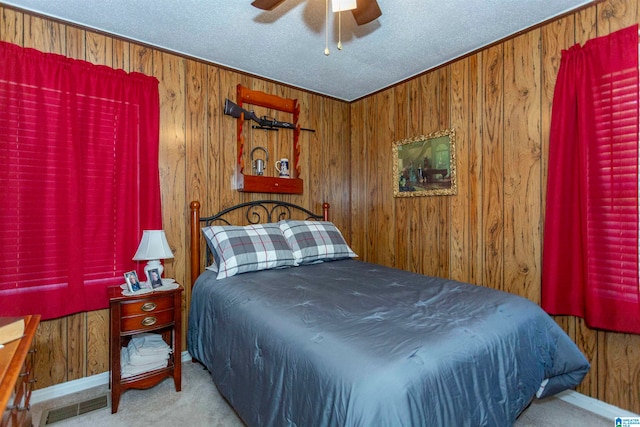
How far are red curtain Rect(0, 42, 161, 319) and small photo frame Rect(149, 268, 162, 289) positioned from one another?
32 cm

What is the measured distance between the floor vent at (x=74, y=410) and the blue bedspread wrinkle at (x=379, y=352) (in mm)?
774

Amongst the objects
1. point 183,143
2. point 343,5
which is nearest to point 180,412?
point 183,143

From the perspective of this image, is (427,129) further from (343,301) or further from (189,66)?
(189,66)

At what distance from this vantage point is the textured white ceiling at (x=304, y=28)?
209 centimetres

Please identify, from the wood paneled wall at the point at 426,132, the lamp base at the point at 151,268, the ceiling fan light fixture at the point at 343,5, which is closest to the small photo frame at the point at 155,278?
the lamp base at the point at 151,268

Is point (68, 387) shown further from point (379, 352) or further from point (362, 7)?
point (362, 7)

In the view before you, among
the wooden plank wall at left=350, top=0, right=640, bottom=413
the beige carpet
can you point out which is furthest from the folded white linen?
the wooden plank wall at left=350, top=0, right=640, bottom=413

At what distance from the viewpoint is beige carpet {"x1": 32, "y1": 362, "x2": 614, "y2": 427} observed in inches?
74.5

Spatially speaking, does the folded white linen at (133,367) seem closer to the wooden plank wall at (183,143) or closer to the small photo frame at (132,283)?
the wooden plank wall at (183,143)

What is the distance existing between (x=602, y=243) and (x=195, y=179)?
3.06 meters

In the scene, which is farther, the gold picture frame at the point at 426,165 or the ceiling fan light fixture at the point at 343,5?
the gold picture frame at the point at 426,165

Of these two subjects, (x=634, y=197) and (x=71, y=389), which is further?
(x=71, y=389)

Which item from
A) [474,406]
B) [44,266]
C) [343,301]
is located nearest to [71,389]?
[44,266]

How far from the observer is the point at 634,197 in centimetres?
187
